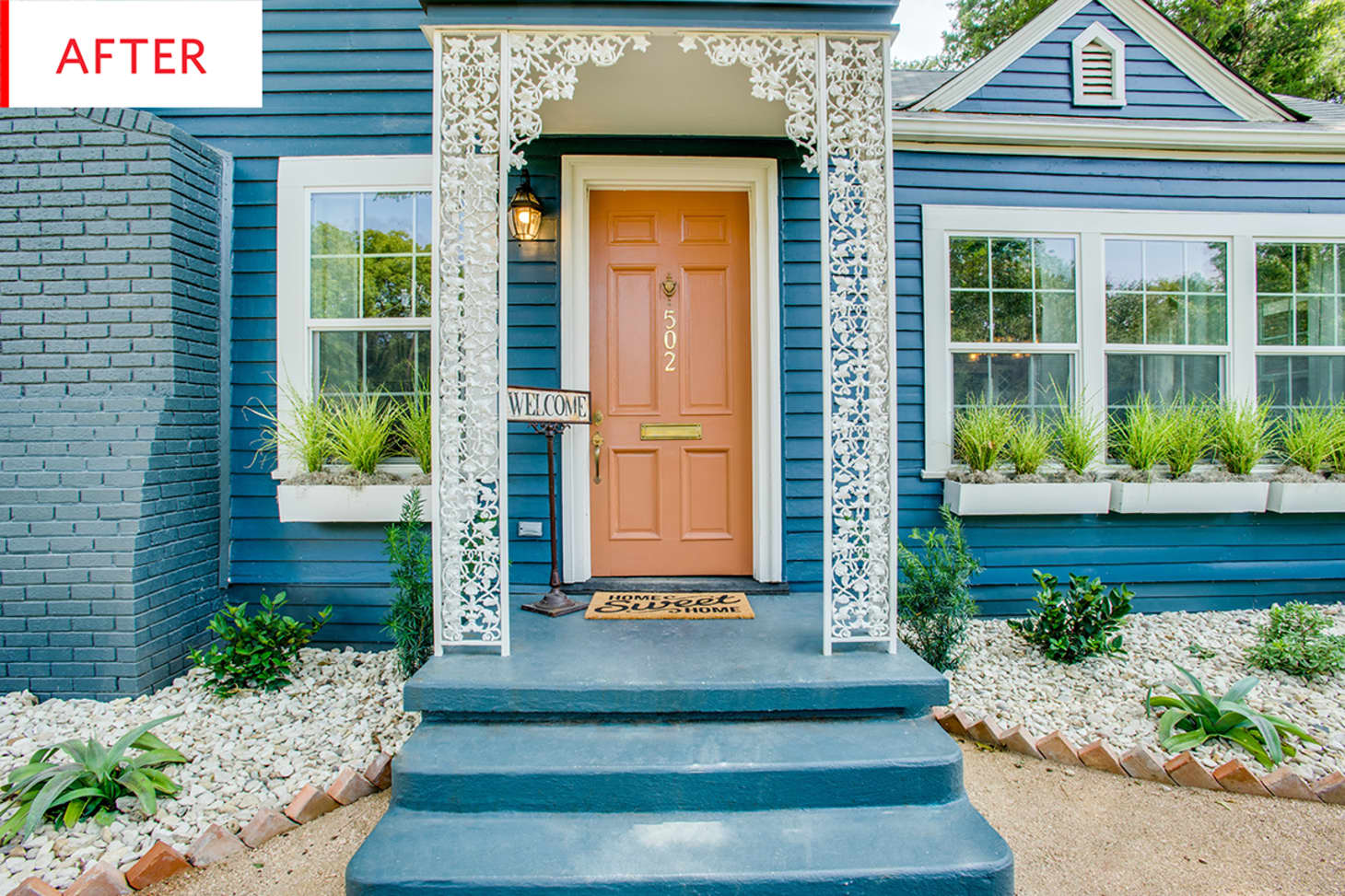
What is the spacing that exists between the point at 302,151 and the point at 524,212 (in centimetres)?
130

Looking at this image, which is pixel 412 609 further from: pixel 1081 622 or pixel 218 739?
pixel 1081 622

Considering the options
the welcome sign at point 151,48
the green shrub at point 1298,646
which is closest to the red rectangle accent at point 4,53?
the welcome sign at point 151,48

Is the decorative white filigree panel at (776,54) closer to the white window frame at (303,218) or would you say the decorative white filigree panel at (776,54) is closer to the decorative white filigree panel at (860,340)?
the decorative white filigree panel at (860,340)

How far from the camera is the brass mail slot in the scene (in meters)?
3.45

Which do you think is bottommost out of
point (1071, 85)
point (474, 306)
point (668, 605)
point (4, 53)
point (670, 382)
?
point (668, 605)

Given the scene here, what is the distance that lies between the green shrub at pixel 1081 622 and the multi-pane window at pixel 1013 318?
112cm

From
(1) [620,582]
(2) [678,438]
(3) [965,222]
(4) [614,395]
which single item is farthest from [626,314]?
(3) [965,222]

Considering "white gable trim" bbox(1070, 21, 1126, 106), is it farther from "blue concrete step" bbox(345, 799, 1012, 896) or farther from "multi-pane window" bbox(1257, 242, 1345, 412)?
"blue concrete step" bbox(345, 799, 1012, 896)

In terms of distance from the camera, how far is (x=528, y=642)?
2533 millimetres

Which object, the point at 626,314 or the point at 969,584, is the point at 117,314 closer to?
the point at 626,314

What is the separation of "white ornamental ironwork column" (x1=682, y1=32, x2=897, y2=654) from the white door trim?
3.12 feet

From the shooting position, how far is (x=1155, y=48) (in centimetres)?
393

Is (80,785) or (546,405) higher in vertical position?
(546,405)

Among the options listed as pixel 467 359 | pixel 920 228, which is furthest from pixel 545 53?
pixel 920 228
